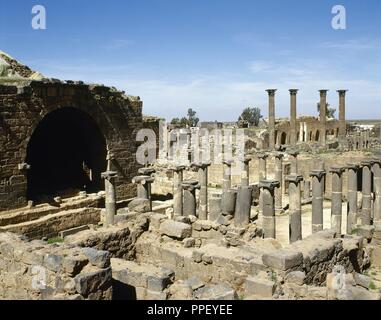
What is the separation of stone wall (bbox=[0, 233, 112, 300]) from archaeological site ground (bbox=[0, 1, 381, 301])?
2 centimetres

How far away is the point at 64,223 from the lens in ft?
59.8

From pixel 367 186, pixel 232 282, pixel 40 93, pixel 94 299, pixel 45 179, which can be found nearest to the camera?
pixel 94 299

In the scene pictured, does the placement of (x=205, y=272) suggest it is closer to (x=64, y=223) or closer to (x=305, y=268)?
(x=305, y=268)

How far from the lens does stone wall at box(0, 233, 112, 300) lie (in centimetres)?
669

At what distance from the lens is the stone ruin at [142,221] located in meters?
7.57

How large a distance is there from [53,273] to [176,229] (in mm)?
4262

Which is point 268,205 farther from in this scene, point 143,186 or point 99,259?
point 99,259

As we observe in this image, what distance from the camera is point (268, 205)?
13398 mm

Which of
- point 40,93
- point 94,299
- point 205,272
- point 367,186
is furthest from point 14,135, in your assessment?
point 367,186

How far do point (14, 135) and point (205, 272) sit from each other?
11.2 meters

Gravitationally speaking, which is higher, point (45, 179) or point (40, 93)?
point (40, 93)

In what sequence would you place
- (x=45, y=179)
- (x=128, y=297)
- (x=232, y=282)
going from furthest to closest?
(x=45, y=179), (x=232, y=282), (x=128, y=297)

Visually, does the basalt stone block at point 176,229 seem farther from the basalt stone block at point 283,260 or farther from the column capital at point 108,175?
the column capital at point 108,175

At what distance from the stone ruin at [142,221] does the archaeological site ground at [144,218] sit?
4 cm
